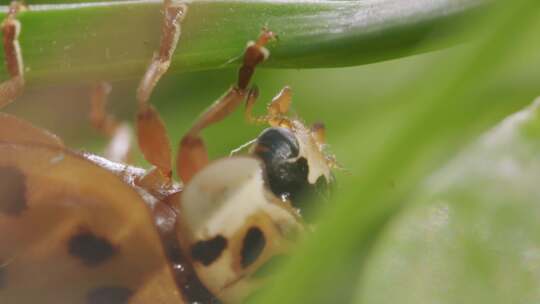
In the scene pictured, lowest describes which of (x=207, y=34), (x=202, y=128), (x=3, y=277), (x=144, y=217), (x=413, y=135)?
(x=3, y=277)

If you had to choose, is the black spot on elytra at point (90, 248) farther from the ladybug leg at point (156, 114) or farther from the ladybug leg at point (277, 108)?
the ladybug leg at point (277, 108)

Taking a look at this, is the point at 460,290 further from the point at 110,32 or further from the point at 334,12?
the point at 110,32

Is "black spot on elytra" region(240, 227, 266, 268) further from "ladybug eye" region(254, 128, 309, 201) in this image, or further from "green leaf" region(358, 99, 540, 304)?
"green leaf" region(358, 99, 540, 304)

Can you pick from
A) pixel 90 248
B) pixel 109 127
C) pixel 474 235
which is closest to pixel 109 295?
pixel 90 248

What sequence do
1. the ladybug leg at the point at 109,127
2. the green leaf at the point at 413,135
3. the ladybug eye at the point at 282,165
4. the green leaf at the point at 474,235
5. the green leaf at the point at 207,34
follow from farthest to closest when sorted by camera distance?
the ladybug leg at the point at 109,127, the ladybug eye at the point at 282,165, the green leaf at the point at 207,34, the green leaf at the point at 474,235, the green leaf at the point at 413,135

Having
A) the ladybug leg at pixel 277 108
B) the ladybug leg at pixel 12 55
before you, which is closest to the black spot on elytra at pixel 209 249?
the ladybug leg at pixel 277 108

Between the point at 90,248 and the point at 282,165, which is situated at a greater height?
the point at 282,165

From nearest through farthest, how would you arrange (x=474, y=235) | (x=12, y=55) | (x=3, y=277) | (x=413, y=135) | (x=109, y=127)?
(x=413, y=135)
(x=474, y=235)
(x=3, y=277)
(x=12, y=55)
(x=109, y=127)

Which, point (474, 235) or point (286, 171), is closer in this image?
point (474, 235)

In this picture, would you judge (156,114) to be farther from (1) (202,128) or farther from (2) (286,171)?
(2) (286,171)
